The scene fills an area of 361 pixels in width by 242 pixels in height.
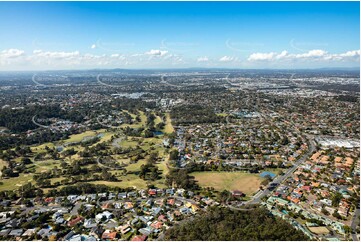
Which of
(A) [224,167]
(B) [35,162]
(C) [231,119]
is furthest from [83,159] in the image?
(C) [231,119]

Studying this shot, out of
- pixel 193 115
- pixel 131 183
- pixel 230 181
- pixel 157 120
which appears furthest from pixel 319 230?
pixel 193 115

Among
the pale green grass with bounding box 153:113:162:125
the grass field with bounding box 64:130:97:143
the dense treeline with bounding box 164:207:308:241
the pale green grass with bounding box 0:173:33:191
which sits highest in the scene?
the dense treeline with bounding box 164:207:308:241

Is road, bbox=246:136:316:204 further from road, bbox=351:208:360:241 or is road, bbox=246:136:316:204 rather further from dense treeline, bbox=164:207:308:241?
road, bbox=351:208:360:241

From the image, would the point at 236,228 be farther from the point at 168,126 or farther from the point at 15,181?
the point at 168,126

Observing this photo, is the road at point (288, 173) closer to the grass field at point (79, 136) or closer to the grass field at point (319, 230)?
the grass field at point (319, 230)

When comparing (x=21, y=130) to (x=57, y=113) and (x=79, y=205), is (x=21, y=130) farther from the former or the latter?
(x=79, y=205)

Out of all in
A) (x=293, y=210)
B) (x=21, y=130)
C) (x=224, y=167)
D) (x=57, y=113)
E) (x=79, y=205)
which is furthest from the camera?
(x=57, y=113)

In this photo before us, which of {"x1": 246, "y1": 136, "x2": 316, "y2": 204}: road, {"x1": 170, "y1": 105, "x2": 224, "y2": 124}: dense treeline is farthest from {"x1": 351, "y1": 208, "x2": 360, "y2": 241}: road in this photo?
{"x1": 170, "y1": 105, "x2": 224, "y2": 124}: dense treeline
